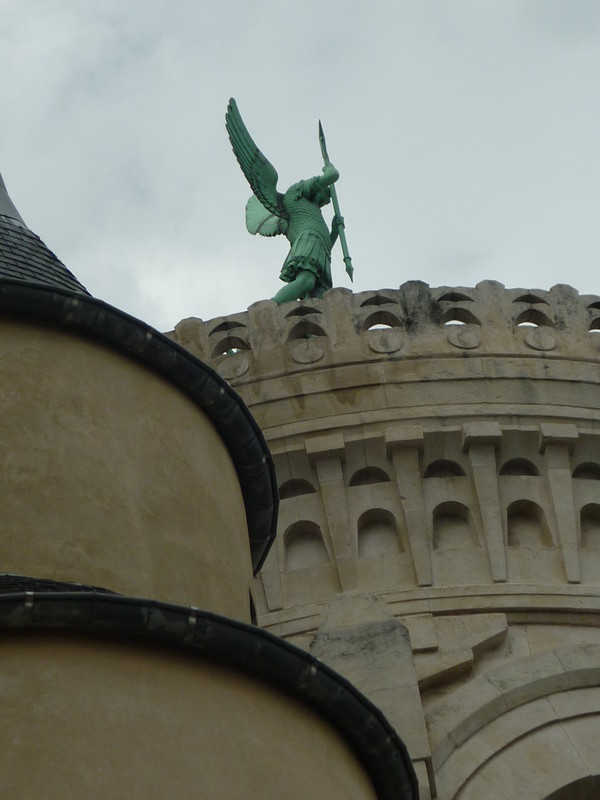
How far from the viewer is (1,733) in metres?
8.20

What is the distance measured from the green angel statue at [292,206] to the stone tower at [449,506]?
261cm

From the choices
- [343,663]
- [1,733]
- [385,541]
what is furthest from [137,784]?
[385,541]

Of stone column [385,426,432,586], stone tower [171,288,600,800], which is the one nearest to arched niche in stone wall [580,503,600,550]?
stone tower [171,288,600,800]

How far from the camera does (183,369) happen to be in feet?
37.5

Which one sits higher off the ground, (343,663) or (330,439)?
(330,439)

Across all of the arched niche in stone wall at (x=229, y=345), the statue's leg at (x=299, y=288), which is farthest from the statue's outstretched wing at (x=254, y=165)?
the arched niche in stone wall at (x=229, y=345)

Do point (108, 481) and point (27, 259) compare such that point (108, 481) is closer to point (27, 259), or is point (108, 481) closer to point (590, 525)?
point (27, 259)

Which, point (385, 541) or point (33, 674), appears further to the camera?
point (385, 541)

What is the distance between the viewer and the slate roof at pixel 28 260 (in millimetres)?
11891

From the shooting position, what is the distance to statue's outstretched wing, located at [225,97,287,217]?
67.1 ft

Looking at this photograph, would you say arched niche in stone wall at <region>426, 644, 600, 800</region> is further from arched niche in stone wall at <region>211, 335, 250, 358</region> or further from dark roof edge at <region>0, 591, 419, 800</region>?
arched niche in stone wall at <region>211, 335, 250, 358</region>

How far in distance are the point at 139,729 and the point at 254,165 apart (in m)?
12.6

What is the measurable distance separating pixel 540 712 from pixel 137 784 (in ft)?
20.5

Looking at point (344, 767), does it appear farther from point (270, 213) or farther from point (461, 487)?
point (270, 213)
